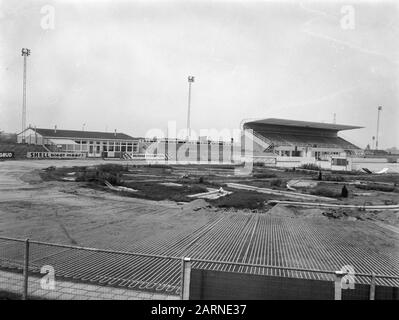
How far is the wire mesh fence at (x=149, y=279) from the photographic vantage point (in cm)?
480

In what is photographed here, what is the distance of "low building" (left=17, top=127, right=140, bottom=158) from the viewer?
219 feet

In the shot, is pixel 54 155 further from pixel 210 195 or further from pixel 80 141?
pixel 210 195

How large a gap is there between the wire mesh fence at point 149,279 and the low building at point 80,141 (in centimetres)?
6007

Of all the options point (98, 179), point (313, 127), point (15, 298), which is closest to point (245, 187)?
point (98, 179)

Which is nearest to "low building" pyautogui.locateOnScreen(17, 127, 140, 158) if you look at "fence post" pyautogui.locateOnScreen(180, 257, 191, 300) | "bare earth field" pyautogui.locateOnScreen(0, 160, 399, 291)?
"bare earth field" pyautogui.locateOnScreen(0, 160, 399, 291)

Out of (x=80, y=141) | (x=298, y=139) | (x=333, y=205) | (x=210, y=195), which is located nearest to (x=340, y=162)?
(x=298, y=139)

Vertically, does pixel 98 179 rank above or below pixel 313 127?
below

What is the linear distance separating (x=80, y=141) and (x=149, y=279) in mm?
67566

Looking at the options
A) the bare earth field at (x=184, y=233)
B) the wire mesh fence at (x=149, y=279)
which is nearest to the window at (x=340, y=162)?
the bare earth field at (x=184, y=233)

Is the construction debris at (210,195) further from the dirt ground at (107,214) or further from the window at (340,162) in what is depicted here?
the window at (340,162)

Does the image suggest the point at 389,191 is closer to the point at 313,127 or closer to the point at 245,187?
the point at 245,187
